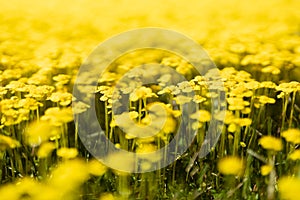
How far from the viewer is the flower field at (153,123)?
1576 mm

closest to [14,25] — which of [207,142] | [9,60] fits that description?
[9,60]

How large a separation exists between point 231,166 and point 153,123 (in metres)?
0.30

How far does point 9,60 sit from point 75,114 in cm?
59

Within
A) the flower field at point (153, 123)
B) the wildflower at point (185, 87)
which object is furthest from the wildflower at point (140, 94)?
the wildflower at point (185, 87)

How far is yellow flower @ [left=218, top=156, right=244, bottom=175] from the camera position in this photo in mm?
1547

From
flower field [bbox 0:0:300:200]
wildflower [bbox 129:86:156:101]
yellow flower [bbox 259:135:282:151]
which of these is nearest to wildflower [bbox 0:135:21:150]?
flower field [bbox 0:0:300:200]

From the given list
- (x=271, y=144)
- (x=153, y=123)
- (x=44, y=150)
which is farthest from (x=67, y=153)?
(x=271, y=144)

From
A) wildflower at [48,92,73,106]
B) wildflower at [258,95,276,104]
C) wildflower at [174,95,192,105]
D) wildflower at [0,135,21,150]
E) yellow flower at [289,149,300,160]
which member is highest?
wildflower at [48,92,73,106]

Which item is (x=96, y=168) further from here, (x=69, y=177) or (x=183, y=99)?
(x=183, y=99)

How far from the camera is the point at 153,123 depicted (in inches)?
65.2

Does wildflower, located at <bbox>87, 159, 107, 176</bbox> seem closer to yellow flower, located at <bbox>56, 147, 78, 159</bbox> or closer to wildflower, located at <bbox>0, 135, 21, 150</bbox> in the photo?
yellow flower, located at <bbox>56, 147, 78, 159</bbox>

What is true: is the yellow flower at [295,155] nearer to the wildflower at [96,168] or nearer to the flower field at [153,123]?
the flower field at [153,123]

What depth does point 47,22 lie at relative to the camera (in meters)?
3.19

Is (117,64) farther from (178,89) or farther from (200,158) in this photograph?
(200,158)
